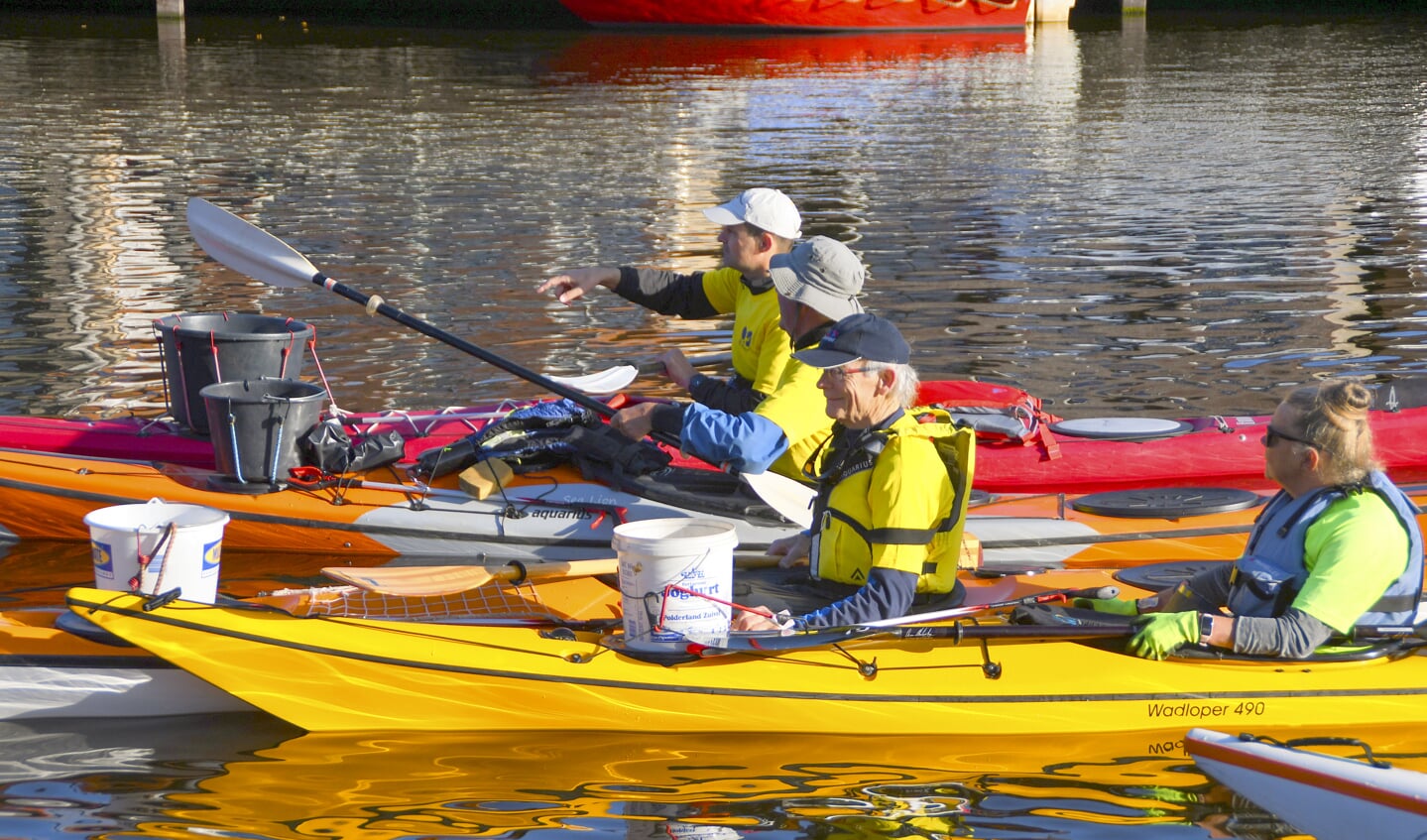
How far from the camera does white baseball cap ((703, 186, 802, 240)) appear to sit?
5473 mm

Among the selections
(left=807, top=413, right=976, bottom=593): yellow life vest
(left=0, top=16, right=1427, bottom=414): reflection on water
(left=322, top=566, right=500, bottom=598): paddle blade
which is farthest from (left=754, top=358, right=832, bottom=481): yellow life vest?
(left=0, top=16, right=1427, bottom=414): reflection on water

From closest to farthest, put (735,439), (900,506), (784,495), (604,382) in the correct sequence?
(900,506)
(735,439)
(784,495)
(604,382)

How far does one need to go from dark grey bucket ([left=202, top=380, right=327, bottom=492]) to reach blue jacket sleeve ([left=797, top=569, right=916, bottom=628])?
8.16 feet

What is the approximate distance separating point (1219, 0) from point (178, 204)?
94.3ft

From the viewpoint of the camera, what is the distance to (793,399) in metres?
5.12

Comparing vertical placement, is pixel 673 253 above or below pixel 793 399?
below

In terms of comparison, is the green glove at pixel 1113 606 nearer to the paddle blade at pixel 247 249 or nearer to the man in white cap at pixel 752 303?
the man in white cap at pixel 752 303

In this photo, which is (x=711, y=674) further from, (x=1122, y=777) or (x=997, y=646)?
(x=1122, y=777)

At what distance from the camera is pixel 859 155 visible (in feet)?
54.5

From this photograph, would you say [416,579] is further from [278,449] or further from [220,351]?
[220,351]

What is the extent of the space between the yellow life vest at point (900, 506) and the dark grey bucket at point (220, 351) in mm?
2535

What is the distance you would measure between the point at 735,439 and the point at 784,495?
0.27 metres

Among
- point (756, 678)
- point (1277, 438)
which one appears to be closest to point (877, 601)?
point (756, 678)

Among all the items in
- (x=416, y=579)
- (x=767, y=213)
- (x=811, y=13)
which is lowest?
(x=416, y=579)
